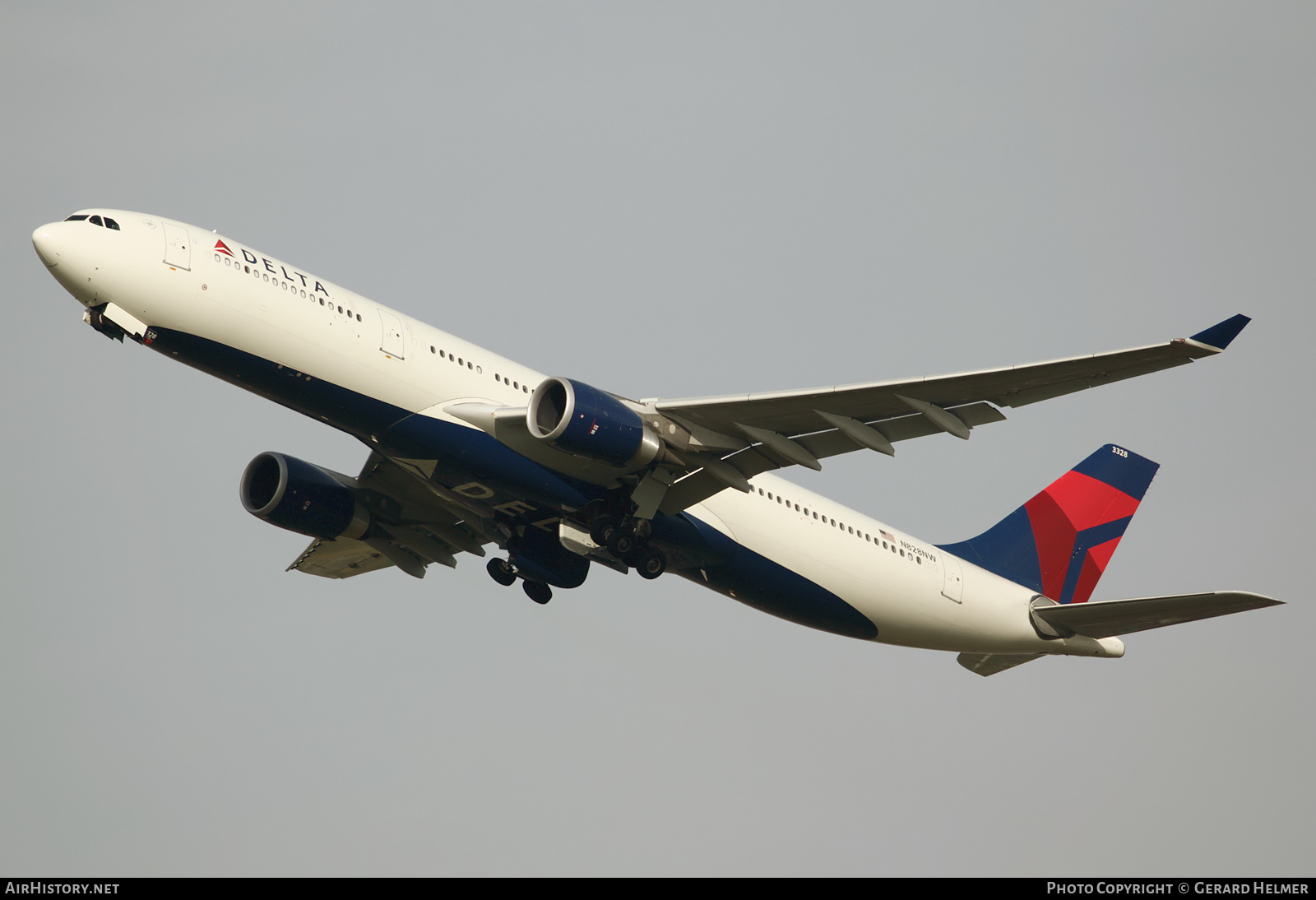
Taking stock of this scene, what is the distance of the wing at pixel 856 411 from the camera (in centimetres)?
2325

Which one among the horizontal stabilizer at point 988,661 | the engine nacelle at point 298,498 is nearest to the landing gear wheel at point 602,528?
the engine nacelle at point 298,498

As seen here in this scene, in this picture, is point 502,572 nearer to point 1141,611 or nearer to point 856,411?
point 856,411

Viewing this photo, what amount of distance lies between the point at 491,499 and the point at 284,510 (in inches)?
234

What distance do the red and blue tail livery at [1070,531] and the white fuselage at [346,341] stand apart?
4.30m

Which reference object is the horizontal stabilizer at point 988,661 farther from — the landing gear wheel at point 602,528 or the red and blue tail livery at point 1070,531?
the landing gear wheel at point 602,528

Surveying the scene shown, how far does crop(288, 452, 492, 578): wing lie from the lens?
31109 millimetres

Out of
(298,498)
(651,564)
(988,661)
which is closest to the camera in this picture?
(651,564)

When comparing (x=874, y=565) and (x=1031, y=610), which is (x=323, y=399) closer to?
(x=874, y=565)

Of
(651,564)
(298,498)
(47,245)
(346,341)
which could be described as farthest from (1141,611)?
(47,245)

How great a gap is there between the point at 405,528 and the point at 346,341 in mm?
7952

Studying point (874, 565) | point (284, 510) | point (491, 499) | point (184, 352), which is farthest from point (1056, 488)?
point (184, 352)

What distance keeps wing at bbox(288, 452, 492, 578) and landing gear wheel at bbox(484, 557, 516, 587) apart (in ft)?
1.99

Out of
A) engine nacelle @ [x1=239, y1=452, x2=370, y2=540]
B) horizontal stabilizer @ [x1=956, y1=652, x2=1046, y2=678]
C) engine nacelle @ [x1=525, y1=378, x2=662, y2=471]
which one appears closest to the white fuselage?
engine nacelle @ [x1=525, y1=378, x2=662, y2=471]

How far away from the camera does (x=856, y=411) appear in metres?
25.7
